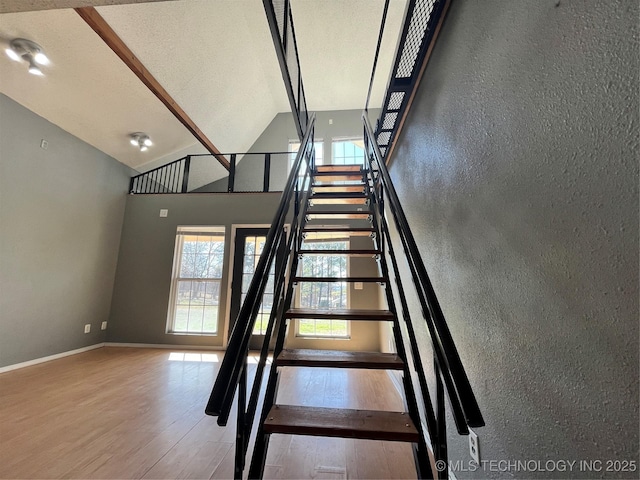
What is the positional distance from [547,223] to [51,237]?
5.30 metres

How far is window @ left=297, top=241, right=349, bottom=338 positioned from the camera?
4570 mm

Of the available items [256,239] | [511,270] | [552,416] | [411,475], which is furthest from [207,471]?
[256,239]

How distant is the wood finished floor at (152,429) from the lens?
1607 mm

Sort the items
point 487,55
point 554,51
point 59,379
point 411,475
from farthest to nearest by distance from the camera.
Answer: point 59,379 < point 411,475 < point 487,55 < point 554,51

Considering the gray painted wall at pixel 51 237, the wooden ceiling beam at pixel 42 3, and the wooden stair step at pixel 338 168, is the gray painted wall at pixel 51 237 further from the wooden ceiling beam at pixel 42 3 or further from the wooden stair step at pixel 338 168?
the wooden stair step at pixel 338 168

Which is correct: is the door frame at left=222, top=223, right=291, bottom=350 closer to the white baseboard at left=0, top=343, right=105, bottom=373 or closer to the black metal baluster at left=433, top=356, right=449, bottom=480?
the white baseboard at left=0, top=343, right=105, bottom=373

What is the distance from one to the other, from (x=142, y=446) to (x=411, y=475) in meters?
1.72

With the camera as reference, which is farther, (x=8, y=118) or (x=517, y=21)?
(x=8, y=118)

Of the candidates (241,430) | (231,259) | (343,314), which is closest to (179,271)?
(231,259)

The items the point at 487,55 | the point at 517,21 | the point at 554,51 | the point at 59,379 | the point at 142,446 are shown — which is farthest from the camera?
the point at 59,379

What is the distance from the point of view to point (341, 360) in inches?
54.2

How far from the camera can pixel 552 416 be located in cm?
80

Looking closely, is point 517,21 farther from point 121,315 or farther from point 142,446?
point 121,315

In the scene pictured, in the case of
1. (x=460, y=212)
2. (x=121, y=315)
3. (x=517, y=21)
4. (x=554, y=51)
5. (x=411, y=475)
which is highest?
(x=517, y=21)
